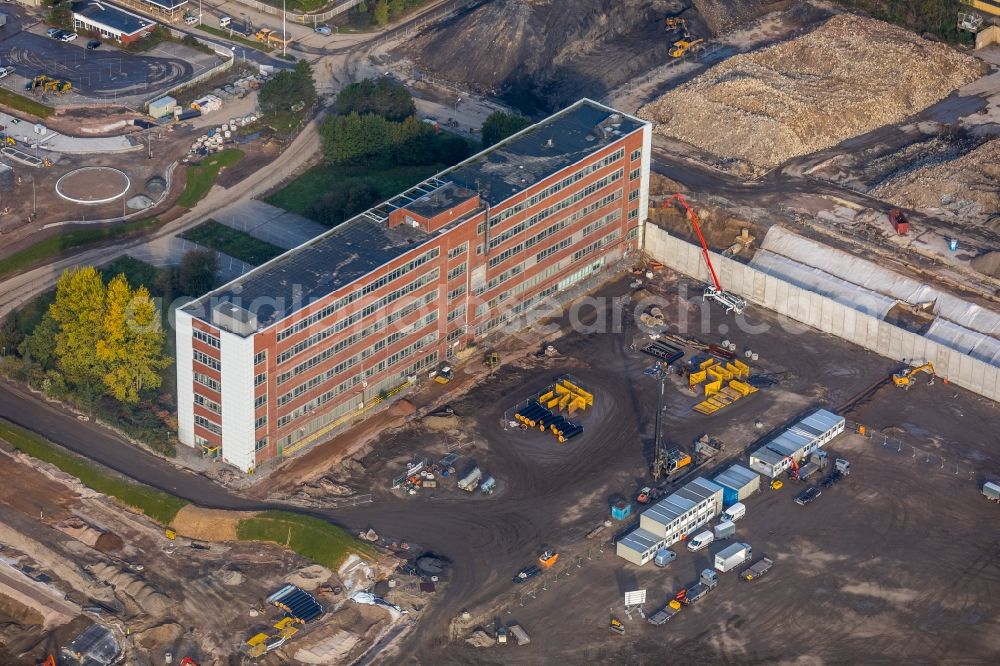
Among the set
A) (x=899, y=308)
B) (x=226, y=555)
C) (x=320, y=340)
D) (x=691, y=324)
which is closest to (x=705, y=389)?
(x=691, y=324)

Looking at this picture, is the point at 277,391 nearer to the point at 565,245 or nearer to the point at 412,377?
the point at 412,377

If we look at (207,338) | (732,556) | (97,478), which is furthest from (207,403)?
(732,556)

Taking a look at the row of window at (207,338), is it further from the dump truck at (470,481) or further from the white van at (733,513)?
the white van at (733,513)

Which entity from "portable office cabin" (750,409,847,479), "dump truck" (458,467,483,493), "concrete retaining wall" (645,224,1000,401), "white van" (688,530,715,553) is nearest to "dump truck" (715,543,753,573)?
"white van" (688,530,715,553)

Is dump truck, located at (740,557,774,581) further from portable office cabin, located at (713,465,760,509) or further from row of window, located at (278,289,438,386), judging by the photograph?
row of window, located at (278,289,438,386)

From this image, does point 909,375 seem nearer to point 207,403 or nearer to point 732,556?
point 732,556

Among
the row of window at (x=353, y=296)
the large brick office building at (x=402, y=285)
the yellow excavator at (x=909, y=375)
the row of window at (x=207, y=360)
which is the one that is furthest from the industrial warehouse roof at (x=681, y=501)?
the row of window at (x=207, y=360)
